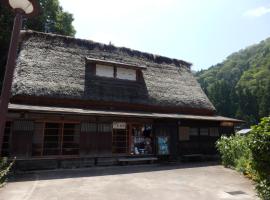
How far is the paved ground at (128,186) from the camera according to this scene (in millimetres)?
6867

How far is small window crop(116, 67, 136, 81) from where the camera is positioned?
15.6m

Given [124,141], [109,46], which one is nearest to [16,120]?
[124,141]

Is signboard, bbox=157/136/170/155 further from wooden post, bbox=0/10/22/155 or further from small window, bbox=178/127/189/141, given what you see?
wooden post, bbox=0/10/22/155

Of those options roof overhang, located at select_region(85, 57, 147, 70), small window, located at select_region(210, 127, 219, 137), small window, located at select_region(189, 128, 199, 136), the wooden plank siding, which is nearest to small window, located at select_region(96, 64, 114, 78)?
roof overhang, located at select_region(85, 57, 147, 70)

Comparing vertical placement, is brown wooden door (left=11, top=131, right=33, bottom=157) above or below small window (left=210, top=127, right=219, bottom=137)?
below

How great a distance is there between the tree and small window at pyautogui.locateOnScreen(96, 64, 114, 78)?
8827 millimetres

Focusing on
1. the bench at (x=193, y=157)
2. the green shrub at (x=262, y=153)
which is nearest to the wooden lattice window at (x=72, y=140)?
the bench at (x=193, y=157)

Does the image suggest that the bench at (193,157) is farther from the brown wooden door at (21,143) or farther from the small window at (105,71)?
the brown wooden door at (21,143)

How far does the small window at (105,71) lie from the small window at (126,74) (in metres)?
0.49

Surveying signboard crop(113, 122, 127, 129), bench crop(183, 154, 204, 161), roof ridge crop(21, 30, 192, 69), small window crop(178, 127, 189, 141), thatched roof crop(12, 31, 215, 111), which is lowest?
bench crop(183, 154, 204, 161)

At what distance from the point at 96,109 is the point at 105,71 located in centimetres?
330

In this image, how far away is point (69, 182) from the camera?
850 centimetres

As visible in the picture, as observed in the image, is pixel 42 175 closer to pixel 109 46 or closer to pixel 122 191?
pixel 122 191

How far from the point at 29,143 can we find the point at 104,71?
21.1 feet
